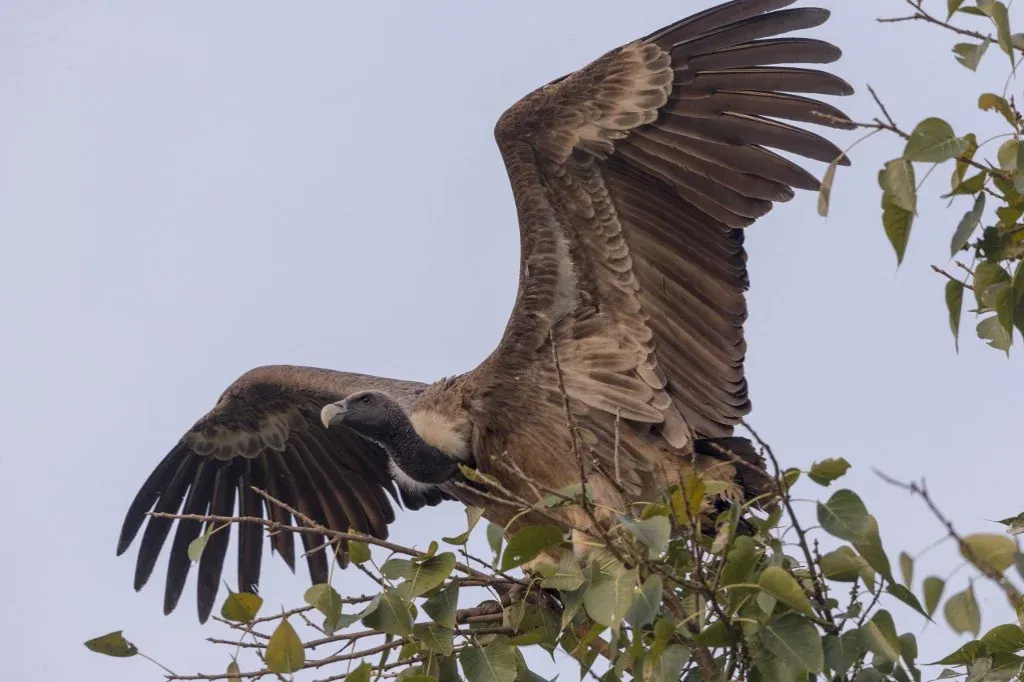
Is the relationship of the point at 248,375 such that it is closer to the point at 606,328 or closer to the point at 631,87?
the point at 606,328

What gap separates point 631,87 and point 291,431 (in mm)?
3519

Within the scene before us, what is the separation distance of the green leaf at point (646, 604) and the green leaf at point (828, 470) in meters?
0.44

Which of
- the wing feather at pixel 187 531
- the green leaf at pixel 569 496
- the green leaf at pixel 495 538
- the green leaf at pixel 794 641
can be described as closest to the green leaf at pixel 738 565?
the green leaf at pixel 794 641

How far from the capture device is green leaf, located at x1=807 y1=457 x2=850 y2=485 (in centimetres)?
289

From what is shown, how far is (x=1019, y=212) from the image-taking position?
11.0 ft

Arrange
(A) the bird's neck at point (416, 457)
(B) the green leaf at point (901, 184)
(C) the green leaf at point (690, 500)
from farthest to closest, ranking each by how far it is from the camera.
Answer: (A) the bird's neck at point (416, 457) < (C) the green leaf at point (690, 500) < (B) the green leaf at point (901, 184)

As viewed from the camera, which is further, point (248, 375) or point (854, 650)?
point (248, 375)

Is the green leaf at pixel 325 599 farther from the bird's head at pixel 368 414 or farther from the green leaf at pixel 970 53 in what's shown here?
the bird's head at pixel 368 414

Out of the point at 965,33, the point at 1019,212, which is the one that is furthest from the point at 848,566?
the point at 965,33

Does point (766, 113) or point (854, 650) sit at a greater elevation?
point (766, 113)

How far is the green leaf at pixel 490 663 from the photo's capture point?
11.8 feet

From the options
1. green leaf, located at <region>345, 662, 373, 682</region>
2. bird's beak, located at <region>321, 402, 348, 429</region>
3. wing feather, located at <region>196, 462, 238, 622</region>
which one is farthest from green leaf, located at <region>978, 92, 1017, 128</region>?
wing feather, located at <region>196, 462, 238, 622</region>

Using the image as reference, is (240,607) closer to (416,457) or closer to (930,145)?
(930,145)

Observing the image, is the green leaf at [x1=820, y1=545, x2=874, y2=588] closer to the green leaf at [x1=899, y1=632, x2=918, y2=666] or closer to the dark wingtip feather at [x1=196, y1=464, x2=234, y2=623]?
the green leaf at [x1=899, y1=632, x2=918, y2=666]
